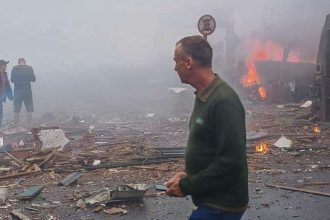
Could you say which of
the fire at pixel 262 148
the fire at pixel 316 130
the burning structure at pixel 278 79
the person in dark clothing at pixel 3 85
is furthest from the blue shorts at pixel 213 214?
the burning structure at pixel 278 79

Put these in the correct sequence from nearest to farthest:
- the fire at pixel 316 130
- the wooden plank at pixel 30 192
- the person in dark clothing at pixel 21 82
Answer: the wooden plank at pixel 30 192 < the fire at pixel 316 130 < the person in dark clothing at pixel 21 82

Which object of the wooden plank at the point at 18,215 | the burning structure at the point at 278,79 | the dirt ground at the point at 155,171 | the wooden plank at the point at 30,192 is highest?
the burning structure at the point at 278,79

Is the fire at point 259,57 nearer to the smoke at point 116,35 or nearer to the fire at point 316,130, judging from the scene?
the smoke at point 116,35

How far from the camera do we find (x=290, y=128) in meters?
10.8

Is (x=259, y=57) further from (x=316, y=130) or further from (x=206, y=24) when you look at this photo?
(x=206, y=24)

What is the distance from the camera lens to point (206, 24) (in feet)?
32.0

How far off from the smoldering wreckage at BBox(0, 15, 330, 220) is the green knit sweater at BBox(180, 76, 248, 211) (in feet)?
9.40

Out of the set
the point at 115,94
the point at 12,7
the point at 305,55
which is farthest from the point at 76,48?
the point at 305,55

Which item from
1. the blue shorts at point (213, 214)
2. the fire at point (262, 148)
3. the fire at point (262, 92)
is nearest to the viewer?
the blue shorts at point (213, 214)

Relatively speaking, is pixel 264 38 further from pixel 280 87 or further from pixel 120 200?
pixel 120 200

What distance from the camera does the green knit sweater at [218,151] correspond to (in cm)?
243

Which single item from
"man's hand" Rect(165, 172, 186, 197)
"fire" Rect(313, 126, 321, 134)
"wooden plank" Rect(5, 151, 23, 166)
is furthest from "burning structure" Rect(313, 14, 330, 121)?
"man's hand" Rect(165, 172, 186, 197)

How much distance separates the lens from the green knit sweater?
2.43 m

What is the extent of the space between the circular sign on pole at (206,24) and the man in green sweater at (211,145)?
286 inches
